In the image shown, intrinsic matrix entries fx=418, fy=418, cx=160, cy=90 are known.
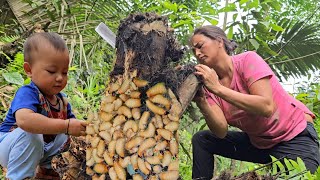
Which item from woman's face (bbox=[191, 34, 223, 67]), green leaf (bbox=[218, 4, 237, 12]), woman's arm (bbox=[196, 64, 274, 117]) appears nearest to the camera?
woman's arm (bbox=[196, 64, 274, 117])

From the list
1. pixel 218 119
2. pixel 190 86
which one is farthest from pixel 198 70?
pixel 218 119

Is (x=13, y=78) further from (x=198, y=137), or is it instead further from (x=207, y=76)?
(x=207, y=76)

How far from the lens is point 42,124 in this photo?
1592mm

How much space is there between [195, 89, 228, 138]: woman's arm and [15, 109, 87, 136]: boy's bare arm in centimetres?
66

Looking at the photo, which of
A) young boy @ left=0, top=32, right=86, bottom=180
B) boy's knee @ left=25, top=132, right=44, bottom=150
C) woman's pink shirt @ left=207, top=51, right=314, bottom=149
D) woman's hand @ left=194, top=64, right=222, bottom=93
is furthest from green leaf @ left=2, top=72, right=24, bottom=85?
woman's hand @ left=194, top=64, right=222, bottom=93

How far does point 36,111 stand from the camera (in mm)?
1681

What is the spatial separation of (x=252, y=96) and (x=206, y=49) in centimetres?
39

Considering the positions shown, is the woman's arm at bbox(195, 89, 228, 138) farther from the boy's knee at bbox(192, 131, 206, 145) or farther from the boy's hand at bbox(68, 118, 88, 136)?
the boy's hand at bbox(68, 118, 88, 136)

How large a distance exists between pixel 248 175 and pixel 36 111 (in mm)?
881

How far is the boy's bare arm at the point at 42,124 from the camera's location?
159 cm

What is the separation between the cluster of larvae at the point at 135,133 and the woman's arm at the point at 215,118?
51 centimetres

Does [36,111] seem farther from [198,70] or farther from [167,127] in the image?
[198,70]

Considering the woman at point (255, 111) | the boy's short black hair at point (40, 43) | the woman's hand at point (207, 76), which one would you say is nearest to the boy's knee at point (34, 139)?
the boy's short black hair at point (40, 43)

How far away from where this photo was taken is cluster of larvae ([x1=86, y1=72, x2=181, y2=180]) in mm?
1492
